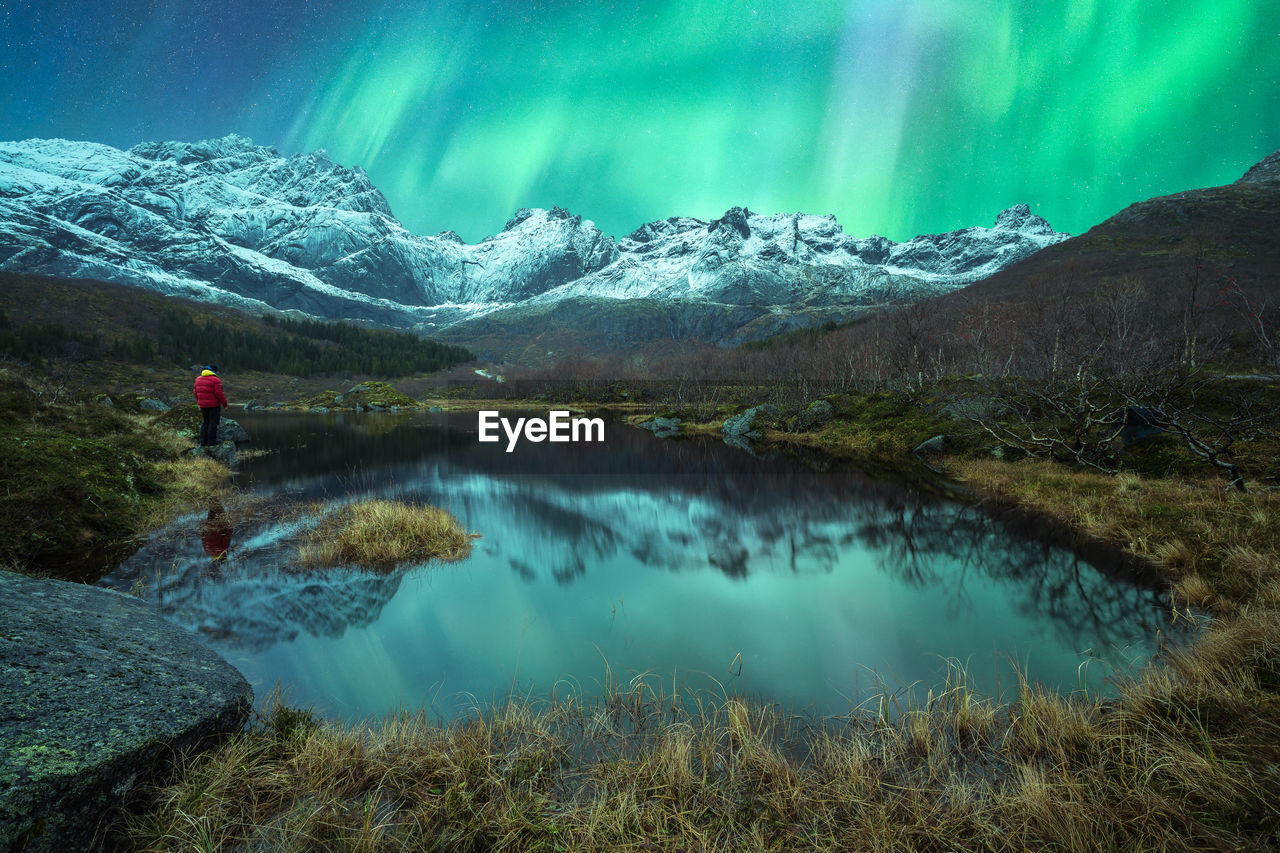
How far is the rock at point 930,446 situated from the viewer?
90.0ft

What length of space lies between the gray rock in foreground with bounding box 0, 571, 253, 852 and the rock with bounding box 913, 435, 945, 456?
101ft

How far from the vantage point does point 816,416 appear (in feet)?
136

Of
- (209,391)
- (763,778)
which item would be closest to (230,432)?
(209,391)

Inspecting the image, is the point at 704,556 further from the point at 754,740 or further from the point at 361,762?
the point at 361,762

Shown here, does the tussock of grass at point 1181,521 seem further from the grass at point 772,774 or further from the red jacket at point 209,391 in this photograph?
the red jacket at point 209,391

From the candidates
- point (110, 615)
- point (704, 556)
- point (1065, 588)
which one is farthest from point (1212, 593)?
point (110, 615)

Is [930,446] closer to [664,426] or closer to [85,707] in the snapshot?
[664,426]

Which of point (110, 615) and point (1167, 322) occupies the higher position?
point (1167, 322)

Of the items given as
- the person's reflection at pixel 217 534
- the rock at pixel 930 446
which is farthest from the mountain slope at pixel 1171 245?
the person's reflection at pixel 217 534

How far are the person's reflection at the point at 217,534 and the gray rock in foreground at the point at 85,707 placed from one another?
4.80 meters

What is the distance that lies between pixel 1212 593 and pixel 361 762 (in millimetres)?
13532

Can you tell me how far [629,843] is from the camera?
3754mm

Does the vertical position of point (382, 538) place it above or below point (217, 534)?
above

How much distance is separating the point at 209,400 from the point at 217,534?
12.4 m
